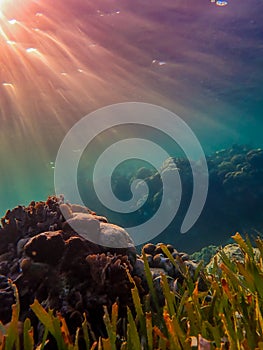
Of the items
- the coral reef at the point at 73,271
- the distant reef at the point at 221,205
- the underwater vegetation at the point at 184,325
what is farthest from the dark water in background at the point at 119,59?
the underwater vegetation at the point at 184,325

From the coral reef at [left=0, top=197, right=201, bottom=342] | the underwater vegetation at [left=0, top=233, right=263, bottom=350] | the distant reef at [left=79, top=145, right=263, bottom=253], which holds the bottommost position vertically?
the underwater vegetation at [left=0, top=233, right=263, bottom=350]

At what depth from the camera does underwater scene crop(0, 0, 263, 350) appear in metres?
2.33

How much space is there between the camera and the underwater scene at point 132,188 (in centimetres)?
233

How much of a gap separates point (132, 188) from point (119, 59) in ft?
36.0

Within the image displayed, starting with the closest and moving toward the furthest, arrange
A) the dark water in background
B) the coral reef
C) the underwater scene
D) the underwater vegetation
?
the underwater vegetation → the underwater scene → the coral reef → the dark water in background

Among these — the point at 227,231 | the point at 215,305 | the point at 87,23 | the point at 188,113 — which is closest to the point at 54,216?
the point at 215,305

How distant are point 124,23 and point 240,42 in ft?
23.4

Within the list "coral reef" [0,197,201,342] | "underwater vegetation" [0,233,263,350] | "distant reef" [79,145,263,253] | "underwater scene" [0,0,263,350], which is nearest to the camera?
"underwater vegetation" [0,233,263,350]

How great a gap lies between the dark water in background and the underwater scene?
0.27 ft

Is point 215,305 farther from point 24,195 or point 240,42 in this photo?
point 24,195

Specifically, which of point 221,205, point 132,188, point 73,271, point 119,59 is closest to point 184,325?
point 73,271

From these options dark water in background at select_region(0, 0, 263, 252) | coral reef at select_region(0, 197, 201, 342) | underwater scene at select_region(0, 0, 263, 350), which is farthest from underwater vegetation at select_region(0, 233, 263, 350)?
dark water in background at select_region(0, 0, 263, 252)

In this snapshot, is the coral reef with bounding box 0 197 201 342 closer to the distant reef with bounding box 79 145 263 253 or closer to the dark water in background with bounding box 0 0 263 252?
the dark water in background with bounding box 0 0 263 252

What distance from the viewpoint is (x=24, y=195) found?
61.2 m
